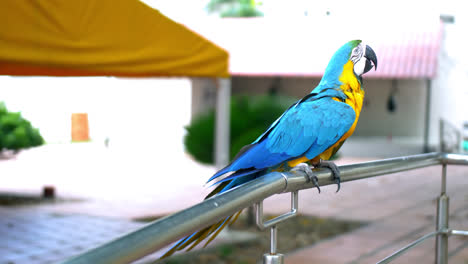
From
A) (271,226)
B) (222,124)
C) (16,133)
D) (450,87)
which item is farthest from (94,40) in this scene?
(450,87)

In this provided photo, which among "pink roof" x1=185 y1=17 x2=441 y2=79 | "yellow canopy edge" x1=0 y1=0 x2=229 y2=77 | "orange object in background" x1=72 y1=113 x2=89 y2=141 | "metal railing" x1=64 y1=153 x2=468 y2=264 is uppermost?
"pink roof" x1=185 y1=17 x2=441 y2=79

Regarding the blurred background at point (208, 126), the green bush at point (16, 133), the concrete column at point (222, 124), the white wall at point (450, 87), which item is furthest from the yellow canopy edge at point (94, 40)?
the white wall at point (450, 87)

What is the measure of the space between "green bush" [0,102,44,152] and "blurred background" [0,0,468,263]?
0.5 inches

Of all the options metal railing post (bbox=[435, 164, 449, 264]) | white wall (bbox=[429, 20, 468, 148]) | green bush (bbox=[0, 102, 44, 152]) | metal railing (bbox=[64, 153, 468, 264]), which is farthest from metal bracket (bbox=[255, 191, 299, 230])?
white wall (bbox=[429, 20, 468, 148])

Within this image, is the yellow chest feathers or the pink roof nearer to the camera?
the yellow chest feathers

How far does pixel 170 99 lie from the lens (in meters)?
10.9

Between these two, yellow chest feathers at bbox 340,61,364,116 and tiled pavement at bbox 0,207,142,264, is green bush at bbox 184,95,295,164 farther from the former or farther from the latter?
yellow chest feathers at bbox 340,61,364,116

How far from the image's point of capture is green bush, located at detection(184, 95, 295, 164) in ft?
13.7

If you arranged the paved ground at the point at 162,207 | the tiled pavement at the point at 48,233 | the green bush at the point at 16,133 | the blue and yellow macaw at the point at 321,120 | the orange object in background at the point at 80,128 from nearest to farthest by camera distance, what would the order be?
the blue and yellow macaw at the point at 321,120 < the orange object in background at the point at 80,128 < the tiled pavement at the point at 48,233 < the paved ground at the point at 162,207 < the green bush at the point at 16,133

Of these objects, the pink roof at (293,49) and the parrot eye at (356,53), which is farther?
the pink roof at (293,49)

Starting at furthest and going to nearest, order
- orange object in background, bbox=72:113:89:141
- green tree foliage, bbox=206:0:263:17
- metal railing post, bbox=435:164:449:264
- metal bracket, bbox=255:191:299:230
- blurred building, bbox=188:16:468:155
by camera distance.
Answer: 1. green tree foliage, bbox=206:0:263:17
2. blurred building, bbox=188:16:468:155
3. orange object in background, bbox=72:113:89:141
4. metal railing post, bbox=435:164:449:264
5. metal bracket, bbox=255:191:299:230

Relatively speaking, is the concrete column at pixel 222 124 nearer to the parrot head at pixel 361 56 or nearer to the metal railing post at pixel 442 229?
the metal railing post at pixel 442 229

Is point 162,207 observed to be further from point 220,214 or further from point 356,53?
point 220,214

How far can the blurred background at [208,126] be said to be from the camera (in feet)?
11.6
